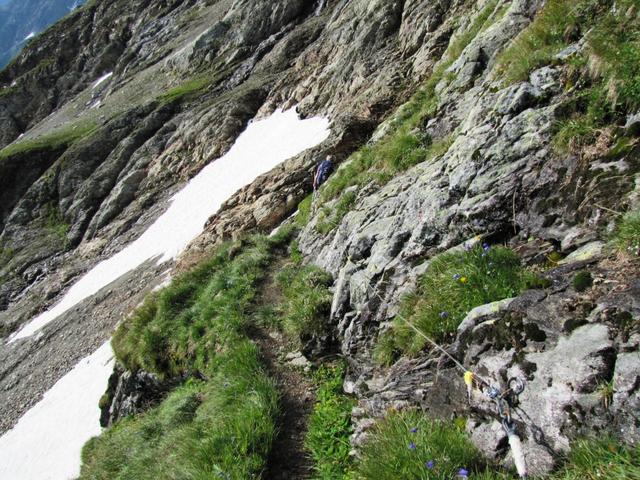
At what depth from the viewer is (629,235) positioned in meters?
3.71

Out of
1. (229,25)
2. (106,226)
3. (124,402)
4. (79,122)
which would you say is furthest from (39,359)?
(79,122)

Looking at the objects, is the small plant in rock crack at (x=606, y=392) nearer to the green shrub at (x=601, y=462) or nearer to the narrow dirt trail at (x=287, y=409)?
the green shrub at (x=601, y=462)

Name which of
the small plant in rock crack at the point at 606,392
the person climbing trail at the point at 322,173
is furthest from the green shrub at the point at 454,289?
the person climbing trail at the point at 322,173

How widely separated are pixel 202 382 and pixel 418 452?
616 centimetres

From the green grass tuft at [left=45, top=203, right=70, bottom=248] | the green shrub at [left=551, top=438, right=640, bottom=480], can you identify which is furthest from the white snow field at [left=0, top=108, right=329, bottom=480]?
the green grass tuft at [left=45, top=203, right=70, bottom=248]

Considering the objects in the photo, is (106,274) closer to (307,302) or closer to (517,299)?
(307,302)

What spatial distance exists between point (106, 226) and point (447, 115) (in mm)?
31723

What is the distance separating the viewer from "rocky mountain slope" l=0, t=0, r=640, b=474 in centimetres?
347

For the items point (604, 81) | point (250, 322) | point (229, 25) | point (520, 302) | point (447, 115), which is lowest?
point (250, 322)

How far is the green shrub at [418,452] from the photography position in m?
3.48

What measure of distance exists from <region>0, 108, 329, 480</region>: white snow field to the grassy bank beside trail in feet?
8.53

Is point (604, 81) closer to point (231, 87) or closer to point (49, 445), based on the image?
point (49, 445)

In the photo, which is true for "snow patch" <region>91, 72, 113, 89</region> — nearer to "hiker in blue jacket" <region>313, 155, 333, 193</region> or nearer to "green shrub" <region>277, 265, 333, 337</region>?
"hiker in blue jacket" <region>313, 155, 333, 193</region>

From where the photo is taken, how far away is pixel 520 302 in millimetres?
4070
